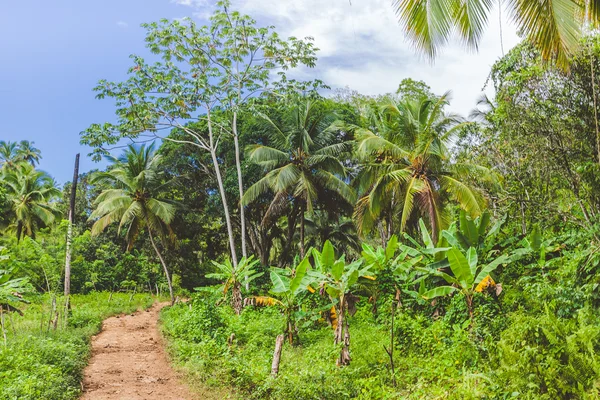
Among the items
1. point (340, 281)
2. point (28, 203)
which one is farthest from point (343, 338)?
point (28, 203)

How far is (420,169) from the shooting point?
14.2m

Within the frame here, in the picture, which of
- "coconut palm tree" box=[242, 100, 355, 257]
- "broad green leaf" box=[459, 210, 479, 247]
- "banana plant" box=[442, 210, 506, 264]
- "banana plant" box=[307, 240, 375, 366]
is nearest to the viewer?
"banana plant" box=[307, 240, 375, 366]

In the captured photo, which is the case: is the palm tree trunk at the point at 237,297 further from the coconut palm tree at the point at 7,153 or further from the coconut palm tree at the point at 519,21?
the coconut palm tree at the point at 7,153

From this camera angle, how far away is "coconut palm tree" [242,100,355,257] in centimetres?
1819

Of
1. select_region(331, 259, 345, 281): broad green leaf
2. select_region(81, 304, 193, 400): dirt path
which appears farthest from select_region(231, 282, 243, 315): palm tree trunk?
select_region(331, 259, 345, 281): broad green leaf

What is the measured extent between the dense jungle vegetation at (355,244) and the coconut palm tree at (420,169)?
0.21 ft

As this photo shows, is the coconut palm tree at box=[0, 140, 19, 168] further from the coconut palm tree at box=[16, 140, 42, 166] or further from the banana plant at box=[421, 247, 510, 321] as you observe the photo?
the banana plant at box=[421, 247, 510, 321]

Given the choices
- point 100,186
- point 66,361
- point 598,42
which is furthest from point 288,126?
point 100,186

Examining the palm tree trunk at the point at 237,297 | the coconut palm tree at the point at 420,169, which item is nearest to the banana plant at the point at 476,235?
the coconut palm tree at the point at 420,169

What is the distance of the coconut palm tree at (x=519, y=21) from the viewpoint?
210 inches

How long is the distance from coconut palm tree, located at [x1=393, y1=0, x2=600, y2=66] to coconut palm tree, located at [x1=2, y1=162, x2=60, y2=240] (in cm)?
2796

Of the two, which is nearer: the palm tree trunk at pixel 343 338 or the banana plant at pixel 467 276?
the banana plant at pixel 467 276

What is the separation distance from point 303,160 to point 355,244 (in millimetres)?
9393

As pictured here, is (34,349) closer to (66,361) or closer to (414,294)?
(66,361)
